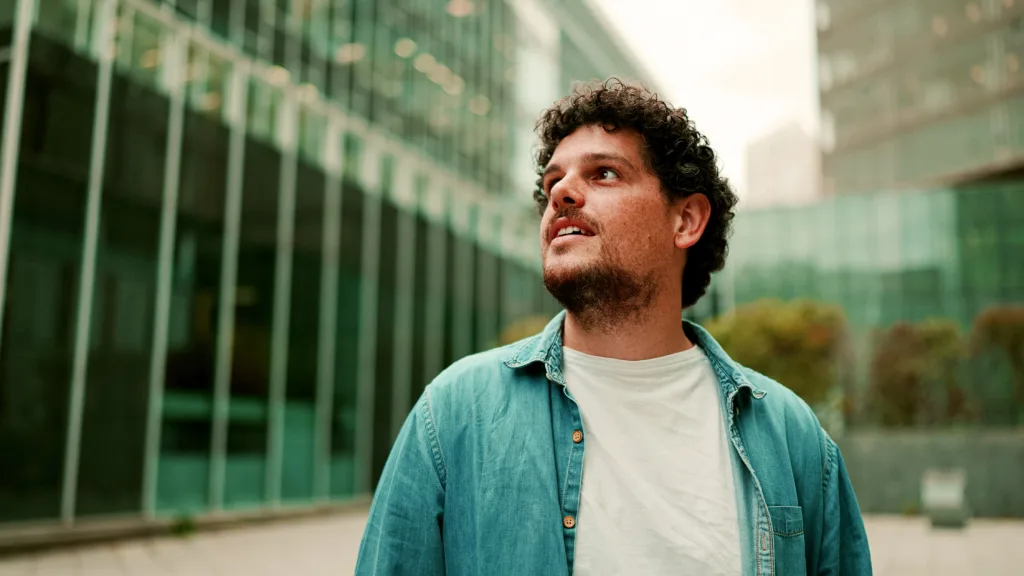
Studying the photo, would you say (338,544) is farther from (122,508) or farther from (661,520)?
(661,520)

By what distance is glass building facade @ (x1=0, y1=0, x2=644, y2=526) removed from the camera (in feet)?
42.4

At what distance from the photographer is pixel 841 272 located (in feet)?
130

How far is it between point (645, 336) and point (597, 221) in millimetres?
377

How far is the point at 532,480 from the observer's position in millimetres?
2184

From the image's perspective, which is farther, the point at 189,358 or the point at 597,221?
the point at 189,358

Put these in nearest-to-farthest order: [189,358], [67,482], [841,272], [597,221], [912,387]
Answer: [597,221] < [67,482] < [189,358] < [912,387] < [841,272]

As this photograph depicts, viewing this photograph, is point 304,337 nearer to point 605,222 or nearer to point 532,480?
point 605,222

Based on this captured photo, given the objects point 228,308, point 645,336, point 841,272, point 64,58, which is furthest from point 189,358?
point 841,272

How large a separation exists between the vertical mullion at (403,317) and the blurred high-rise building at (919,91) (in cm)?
2853

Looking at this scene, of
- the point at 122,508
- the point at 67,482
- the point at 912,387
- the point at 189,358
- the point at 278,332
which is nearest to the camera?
the point at 67,482

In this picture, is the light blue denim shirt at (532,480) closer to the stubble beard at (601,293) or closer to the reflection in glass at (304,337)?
the stubble beard at (601,293)

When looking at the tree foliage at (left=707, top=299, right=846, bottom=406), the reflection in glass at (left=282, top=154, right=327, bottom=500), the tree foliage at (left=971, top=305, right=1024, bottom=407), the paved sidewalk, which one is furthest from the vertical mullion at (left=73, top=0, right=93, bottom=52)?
the tree foliage at (left=971, top=305, right=1024, bottom=407)

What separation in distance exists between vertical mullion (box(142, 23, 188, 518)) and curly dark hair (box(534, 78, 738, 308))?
13588 millimetres

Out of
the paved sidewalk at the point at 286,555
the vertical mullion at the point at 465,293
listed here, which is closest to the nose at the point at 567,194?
the paved sidewalk at the point at 286,555
